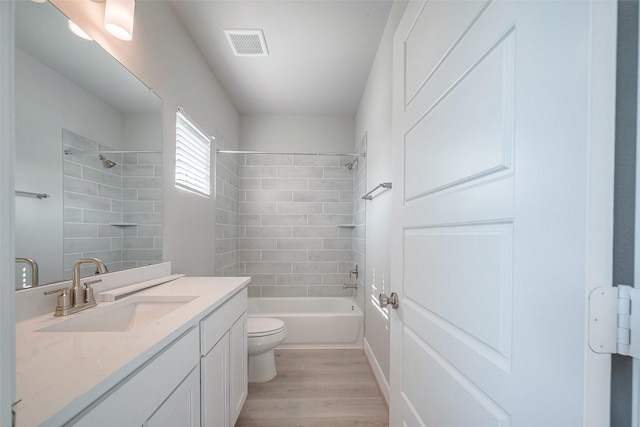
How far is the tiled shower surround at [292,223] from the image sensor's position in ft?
11.7

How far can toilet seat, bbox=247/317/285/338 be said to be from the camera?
2223 mm

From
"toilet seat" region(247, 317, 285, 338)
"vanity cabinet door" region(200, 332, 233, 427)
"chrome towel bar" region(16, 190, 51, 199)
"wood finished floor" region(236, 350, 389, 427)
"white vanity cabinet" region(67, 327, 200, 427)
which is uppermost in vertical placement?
"chrome towel bar" region(16, 190, 51, 199)

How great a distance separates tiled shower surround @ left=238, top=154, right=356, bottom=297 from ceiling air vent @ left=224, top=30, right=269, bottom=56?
1399 mm

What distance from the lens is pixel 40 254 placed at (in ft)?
3.28

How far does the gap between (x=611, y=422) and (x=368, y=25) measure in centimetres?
234

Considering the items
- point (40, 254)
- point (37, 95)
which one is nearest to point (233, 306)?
point (40, 254)

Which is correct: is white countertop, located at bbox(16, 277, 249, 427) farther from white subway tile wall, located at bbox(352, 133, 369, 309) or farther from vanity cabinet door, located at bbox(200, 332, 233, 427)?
white subway tile wall, located at bbox(352, 133, 369, 309)

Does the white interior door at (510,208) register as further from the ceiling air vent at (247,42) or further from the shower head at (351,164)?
the shower head at (351,164)

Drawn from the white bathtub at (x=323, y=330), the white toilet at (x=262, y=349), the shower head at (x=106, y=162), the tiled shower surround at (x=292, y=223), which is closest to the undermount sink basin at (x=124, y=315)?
the shower head at (x=106, y=162)

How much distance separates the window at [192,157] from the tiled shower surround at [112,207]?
330mm

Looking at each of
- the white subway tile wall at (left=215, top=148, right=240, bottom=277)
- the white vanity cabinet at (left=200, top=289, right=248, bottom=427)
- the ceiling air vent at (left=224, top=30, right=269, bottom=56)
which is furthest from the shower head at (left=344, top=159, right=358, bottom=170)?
the white vanity cabinet at (left=200, top=289, right=248, bottom=427)

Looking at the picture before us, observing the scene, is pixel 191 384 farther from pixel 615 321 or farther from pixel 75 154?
pixel 615 321

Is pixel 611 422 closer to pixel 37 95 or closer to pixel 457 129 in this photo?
pixel 457 129

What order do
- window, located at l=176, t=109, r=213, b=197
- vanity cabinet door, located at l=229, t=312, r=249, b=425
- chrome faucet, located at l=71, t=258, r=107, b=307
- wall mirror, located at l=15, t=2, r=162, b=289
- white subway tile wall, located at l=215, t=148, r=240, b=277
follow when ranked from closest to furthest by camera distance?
wall mirror, located at l=15, t=2, r=162, b=289
chrome faucet, located at l=71, t=258, r=107, b=307
vanity cabinet door, located at l=229, t=312, r=249, b=425
window, located at l=176, t=109, r=213, b=197
white subway tile wall, located at l=215, t=148, r=240, b=277
